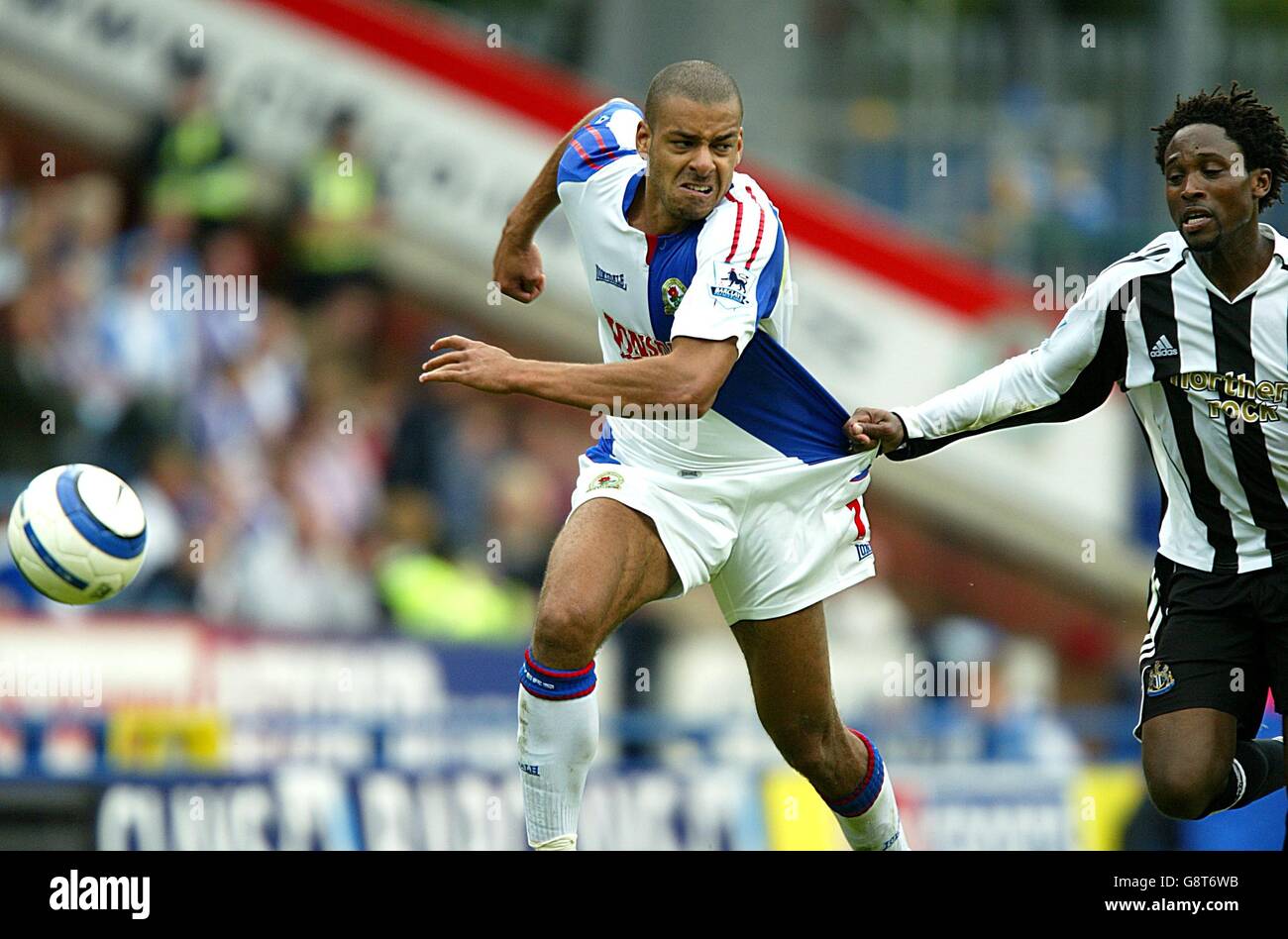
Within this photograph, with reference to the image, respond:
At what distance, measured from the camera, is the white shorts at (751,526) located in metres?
5.87

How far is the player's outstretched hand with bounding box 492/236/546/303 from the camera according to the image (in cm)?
648

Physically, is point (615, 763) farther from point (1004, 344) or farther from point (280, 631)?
point (1004, 344)

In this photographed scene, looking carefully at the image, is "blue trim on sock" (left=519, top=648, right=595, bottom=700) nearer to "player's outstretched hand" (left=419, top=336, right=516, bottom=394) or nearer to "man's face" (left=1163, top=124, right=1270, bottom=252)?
"player's outstretched hand" (left=419, top=336, right=516, bottom=394)

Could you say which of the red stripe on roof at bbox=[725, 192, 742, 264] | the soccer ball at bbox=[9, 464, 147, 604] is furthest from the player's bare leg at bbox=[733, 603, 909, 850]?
the soccer ball at bbox=[9, 464, 147, 604]

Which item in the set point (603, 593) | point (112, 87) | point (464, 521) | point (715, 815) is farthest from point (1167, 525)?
point (112, 87)

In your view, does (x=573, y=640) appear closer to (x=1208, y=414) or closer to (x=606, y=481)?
(x=606, y=481)

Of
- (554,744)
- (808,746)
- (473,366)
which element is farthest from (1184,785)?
(473,366)

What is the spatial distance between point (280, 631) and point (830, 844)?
356cm

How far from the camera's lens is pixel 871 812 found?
6301mm

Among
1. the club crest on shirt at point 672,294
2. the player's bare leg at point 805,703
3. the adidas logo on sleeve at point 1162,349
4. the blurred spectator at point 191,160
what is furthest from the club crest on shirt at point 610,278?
the blurred spectator at point 191,160

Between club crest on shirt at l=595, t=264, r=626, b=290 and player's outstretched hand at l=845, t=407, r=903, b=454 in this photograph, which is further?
player's outstretched hand at l=845, t=407, r=903, b=454

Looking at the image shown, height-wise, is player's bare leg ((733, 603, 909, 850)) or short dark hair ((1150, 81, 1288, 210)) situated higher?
short dark hair ((1150, 81, 1288, 210))

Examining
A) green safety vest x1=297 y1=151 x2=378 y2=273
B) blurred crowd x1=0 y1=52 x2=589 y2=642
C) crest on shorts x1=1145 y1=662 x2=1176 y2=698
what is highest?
green safety vest x1=297 y1=151 x2=378 y2=273

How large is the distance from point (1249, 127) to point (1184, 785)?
2.03m
